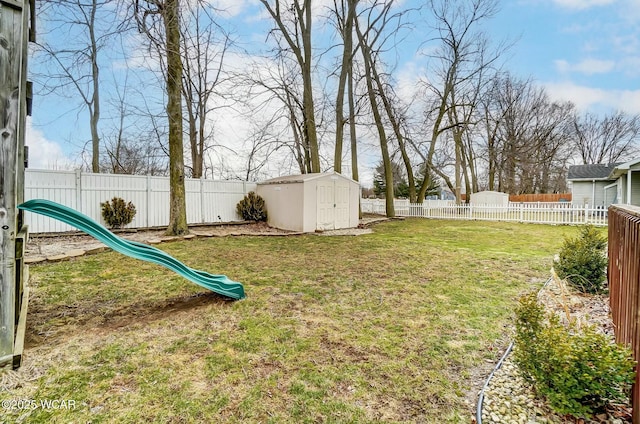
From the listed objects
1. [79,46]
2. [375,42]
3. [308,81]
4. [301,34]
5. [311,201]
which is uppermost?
[375,42]

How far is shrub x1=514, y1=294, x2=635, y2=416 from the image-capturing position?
1547 millimetres

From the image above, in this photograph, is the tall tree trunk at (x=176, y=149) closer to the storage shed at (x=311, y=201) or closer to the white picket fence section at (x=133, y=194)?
the white picket fence section at (x=133, y=194)

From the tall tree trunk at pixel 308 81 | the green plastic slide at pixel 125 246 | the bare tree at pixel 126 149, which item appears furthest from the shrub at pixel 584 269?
the bare tree at pixel 126 149

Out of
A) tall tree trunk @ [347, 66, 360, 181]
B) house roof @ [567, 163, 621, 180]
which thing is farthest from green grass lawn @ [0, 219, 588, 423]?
house roof @ [567, 163, 621, 180]

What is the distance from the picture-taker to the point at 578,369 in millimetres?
1617

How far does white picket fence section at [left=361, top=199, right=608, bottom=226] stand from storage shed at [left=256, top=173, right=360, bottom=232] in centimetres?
642

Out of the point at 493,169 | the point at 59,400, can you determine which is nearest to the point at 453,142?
the point at 493,169

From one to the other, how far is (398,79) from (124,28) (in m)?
11.6

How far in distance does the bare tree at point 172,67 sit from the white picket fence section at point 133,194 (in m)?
2.04

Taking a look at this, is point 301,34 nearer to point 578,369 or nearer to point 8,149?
point 8,149

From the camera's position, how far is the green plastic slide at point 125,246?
8.05 feet

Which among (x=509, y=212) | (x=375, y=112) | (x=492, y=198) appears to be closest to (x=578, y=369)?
(x=375, y=112)

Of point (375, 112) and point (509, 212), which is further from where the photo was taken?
point (375, 112)

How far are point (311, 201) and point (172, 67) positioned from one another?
5032mm
